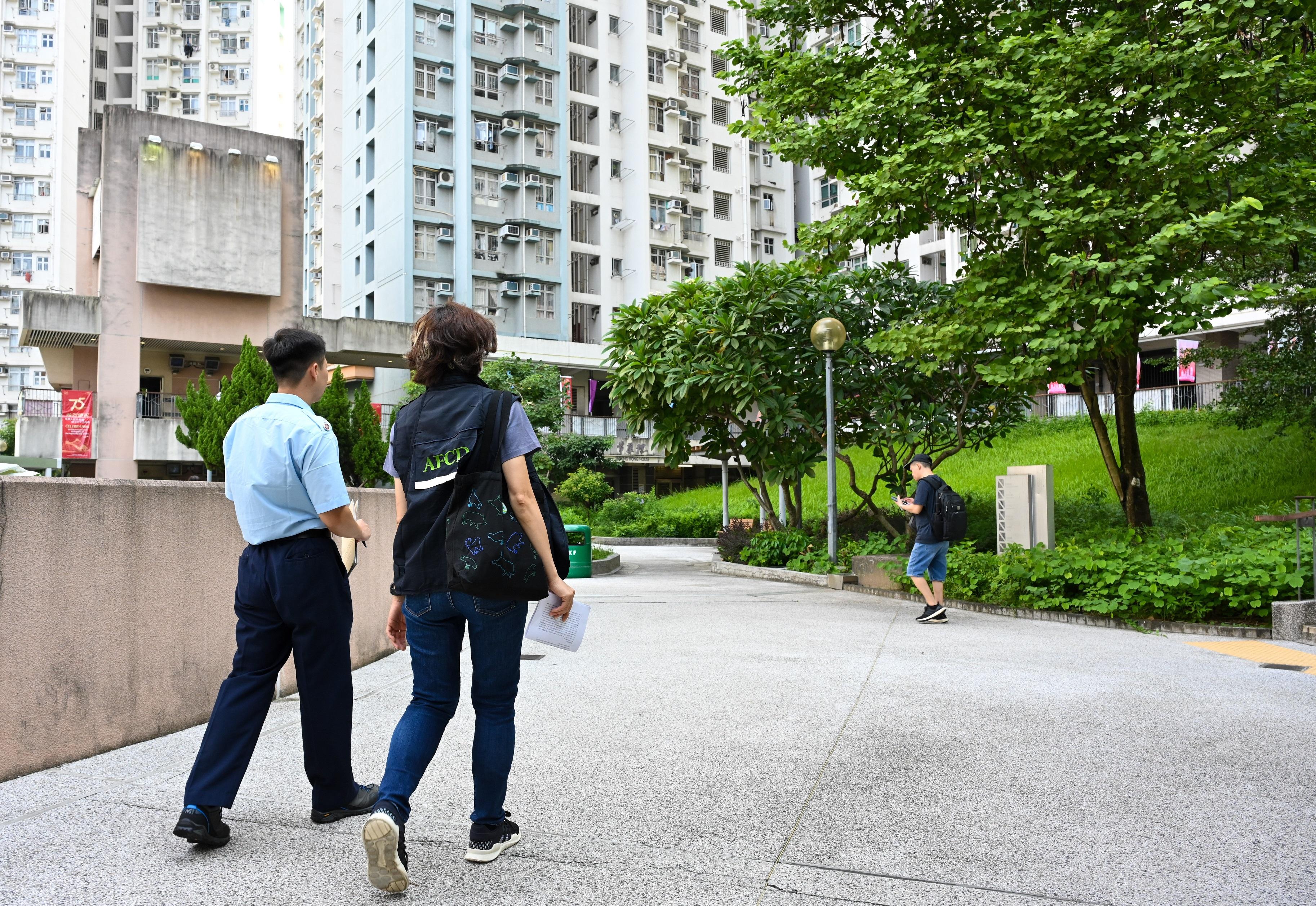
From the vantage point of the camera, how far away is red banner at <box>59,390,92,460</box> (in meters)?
30.7

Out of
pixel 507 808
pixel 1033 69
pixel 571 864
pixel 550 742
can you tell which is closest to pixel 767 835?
pixel 571 864

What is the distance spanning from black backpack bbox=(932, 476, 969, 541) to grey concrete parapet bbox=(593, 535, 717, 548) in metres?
19.8

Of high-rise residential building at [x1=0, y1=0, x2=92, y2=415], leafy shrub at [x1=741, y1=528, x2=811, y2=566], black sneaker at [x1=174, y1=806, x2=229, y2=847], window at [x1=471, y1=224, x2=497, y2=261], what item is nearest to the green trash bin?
leafy shrub at [x1=741, y1=528, x2=811, y2=566]

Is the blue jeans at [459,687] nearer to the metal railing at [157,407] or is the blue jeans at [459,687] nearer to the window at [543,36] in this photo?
the metal railing at [157,407]

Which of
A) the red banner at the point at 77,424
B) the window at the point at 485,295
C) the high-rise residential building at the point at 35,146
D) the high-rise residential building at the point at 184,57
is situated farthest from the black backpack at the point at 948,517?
the high-rise residential building at the point at 35,146

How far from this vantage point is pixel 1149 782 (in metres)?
4.33

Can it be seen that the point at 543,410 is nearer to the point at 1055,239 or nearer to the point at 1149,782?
the point at 1055,239

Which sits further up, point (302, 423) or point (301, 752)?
point (302, 423)

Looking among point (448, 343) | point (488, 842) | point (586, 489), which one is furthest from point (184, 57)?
point (488, 842)

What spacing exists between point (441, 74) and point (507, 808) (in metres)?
51.4

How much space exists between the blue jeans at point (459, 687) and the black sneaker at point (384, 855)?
125 millimetres

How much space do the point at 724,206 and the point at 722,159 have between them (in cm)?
288

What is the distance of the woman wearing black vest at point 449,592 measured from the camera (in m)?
3.24

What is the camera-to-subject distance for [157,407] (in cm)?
3247
